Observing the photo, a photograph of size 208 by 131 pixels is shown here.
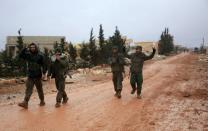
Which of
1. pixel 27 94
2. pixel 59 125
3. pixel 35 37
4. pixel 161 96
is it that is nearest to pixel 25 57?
pixel 27 94

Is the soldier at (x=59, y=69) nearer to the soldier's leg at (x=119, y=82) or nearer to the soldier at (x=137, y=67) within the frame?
the soldier's leg at (x=119, y=82)

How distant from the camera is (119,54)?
13.2 metres

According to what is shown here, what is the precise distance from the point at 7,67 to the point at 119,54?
33309 millimetres

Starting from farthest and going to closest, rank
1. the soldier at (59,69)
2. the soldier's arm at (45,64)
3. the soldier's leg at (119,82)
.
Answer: the soldier's leg at (119,82), the soldier at (59,69), the soldier's arm at (45,64)

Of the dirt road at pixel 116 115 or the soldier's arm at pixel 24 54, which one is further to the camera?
the soldier's arm at pixel 24 54

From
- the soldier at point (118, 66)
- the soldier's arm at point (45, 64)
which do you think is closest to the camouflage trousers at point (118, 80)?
the soldier at point (118, 66)

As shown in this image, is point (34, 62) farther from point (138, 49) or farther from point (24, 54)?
point (138, 49)

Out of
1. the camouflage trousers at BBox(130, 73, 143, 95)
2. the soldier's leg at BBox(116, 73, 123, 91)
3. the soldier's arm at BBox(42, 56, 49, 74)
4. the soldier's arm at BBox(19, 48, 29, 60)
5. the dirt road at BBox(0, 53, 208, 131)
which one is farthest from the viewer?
the soldier's leg at BBox(116, 73, 123, 91)

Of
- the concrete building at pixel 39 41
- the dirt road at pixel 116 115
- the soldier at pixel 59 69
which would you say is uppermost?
the concrete building at pixel 39 41

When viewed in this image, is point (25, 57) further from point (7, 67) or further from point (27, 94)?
point (7, 67)

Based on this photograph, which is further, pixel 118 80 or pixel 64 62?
pixel 118 80

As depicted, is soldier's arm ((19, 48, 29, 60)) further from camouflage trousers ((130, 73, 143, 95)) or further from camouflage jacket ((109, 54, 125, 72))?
camouflage trousers ((130, 73, 143, 95))

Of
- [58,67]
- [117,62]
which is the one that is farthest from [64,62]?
[117,62]

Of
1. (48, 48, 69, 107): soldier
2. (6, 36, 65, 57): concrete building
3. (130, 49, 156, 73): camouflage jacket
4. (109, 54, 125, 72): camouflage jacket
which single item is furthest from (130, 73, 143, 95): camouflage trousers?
(6, 36, 65, 57): concrete building
